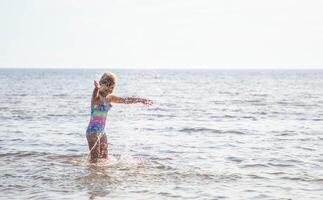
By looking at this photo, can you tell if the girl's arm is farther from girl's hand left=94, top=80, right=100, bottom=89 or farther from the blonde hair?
the blonde hair

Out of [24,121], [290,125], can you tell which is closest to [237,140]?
[290,125]

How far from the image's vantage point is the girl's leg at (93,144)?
35.8ft

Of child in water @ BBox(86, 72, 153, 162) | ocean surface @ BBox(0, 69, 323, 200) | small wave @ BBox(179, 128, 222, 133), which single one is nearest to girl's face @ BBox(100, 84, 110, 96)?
child in water @ BBox(86, 72, 153, 162)

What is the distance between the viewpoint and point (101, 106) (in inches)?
422

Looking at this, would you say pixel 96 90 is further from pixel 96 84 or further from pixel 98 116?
pixel 98 116

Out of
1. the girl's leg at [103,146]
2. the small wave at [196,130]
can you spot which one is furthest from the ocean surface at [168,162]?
the girl's leg at [103,146]

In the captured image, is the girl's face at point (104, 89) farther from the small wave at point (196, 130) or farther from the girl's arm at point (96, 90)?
the small wave at point (196, 130)

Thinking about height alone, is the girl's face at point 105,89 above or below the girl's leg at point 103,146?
above

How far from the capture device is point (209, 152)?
46.6ft

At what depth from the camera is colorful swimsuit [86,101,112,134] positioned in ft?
35.2

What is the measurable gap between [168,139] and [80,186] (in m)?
7.80

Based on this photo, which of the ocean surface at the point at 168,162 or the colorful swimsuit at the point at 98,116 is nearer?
the ocean surface at the point at 168,162

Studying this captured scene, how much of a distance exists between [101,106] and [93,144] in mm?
951

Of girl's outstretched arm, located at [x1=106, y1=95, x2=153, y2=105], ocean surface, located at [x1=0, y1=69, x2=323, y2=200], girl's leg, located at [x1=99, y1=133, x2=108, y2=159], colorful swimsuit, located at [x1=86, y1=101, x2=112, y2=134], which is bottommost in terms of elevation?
ocean surface, located at [x1=0, y1=69, x2=323, y2=200]
